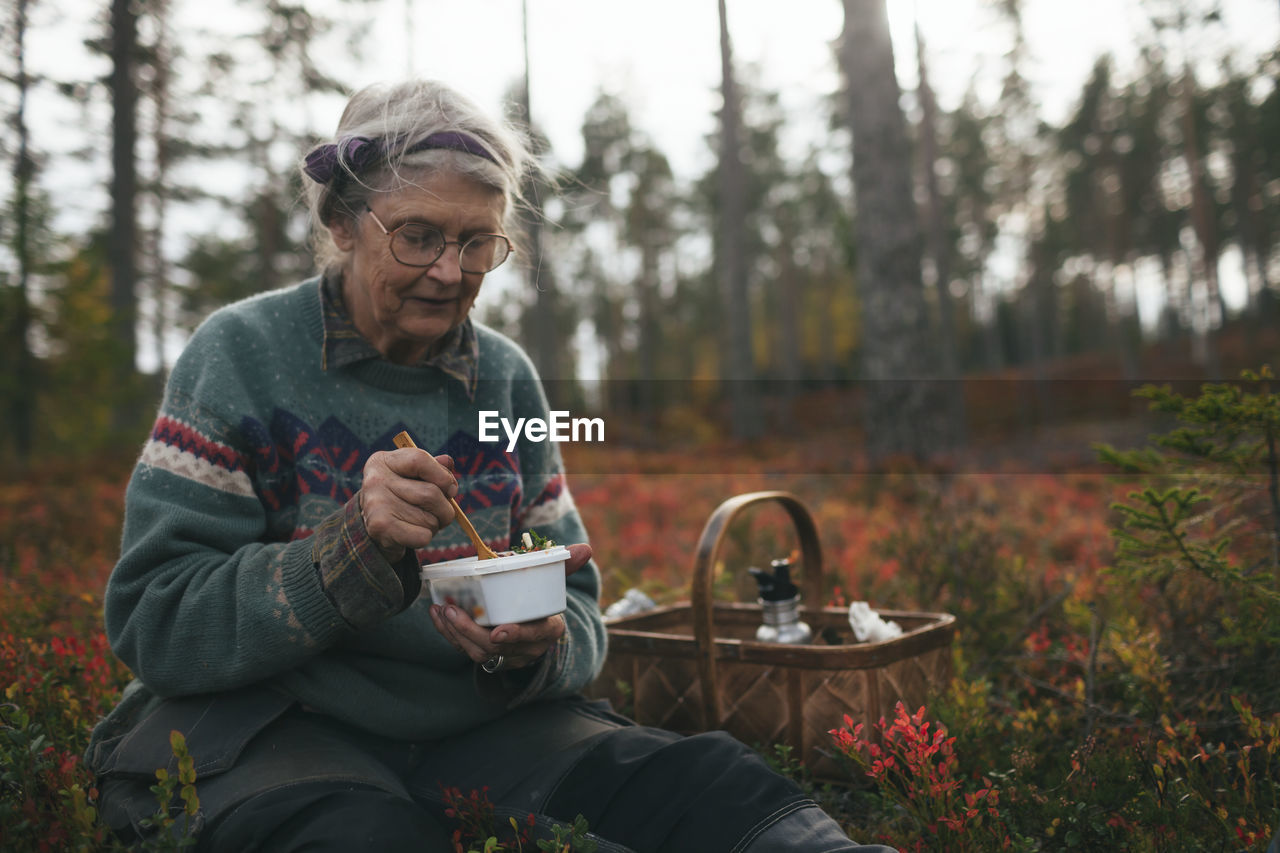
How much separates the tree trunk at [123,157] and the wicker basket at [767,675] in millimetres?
11790

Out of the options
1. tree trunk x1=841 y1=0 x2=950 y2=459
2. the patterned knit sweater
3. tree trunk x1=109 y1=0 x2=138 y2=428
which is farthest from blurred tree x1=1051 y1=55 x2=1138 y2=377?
the patterned knit sweater

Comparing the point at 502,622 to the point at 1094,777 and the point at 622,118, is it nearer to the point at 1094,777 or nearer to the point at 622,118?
the point at 1094,777

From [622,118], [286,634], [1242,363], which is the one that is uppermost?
[622,118]

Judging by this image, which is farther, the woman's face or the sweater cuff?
the woman's face

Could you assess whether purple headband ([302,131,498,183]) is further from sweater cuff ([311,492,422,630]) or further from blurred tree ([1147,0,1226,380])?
blurred tree ([1147,0,1226,380])

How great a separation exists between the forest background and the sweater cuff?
624 mm

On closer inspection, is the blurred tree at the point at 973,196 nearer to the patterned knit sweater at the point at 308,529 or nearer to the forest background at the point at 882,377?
the forest background at the point at 882,377

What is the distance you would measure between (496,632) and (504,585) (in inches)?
4.3

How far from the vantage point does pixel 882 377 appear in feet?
27.4

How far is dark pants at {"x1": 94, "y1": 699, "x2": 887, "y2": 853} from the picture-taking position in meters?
1.58

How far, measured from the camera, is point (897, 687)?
247cm

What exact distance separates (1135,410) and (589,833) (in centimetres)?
2919

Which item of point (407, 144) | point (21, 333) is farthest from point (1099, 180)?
point (407, 144)

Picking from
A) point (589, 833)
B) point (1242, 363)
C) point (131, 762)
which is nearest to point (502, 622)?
point (589, 833)
